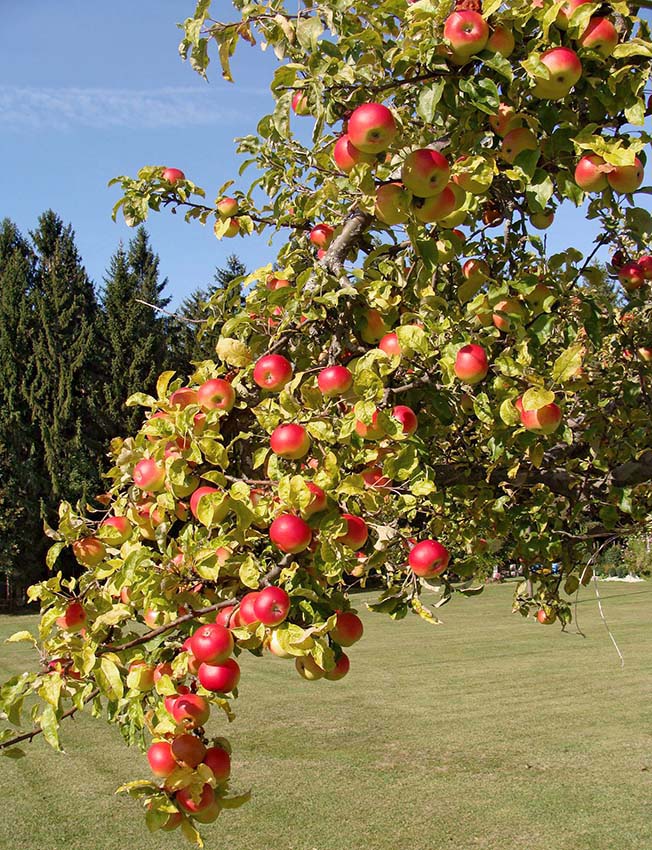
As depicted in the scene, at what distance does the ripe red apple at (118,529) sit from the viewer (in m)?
2.07

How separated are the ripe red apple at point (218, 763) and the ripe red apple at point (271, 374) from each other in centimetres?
89

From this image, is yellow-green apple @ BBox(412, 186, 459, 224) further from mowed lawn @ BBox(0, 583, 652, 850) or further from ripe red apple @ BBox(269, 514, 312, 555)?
mowed lawn @ BBox(0, 583, 652, 850)

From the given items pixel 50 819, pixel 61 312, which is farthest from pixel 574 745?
pixel 61 312

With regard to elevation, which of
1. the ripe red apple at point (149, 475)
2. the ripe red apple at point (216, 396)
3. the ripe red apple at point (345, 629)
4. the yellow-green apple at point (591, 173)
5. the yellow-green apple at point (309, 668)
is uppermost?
the yellow-green apple at point (591, 173)

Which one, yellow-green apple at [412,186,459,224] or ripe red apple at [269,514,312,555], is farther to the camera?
yellow-green apple at [412,186,459,224]

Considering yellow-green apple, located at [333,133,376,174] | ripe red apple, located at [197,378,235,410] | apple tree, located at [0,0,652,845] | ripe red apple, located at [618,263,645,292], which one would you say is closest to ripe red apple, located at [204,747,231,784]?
apple tree, located at [0,0,652,845]

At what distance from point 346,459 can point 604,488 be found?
1.68 m

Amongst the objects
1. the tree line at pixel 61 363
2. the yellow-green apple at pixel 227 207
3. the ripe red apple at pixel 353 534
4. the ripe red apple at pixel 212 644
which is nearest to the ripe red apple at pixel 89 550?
the ripe red apple at pixel 212 644

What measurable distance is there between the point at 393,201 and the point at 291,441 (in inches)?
24.1

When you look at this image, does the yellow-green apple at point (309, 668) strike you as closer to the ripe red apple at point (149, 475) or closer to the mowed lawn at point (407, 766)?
the ripe red apple at point (149, 475)

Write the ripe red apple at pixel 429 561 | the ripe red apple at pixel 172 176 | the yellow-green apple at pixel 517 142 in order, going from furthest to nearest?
the ripe red apple at pixel 172 176
the ripe red apple at pixel 429 561
the yellow-green apple at pixel 517 142

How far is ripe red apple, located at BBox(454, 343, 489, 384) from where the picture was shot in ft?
6.51

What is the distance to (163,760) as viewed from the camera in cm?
178

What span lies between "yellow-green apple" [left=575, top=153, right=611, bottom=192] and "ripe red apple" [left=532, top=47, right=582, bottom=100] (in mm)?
170
